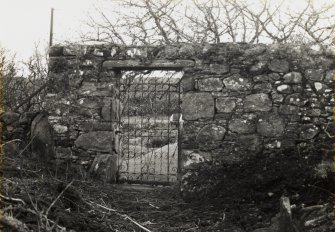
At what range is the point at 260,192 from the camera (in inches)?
191

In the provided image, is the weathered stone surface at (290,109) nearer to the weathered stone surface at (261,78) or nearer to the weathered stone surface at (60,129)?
the weathered stone surface at (261,78)

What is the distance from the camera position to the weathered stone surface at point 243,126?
18.0 feet

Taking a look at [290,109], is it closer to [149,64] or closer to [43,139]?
[149,64]

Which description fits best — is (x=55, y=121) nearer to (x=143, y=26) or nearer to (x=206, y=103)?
(x=206, y=103)

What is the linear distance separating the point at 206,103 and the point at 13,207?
9.38 feet

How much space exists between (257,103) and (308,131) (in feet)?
2.32

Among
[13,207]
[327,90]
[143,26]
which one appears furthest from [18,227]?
[143,26]

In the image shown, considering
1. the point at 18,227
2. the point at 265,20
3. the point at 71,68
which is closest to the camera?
the point at 18,227

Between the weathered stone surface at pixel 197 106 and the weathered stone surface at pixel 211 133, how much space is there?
14 centimetres

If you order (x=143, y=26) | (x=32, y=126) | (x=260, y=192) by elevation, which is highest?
(x=143, y=26)

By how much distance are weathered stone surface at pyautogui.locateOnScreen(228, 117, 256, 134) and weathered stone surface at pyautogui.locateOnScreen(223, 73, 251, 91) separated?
1.26ft

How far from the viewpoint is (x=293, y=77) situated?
545 cm

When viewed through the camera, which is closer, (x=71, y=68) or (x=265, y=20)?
(x=71, y=68)

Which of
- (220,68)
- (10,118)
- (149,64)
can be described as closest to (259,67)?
(220,68)
